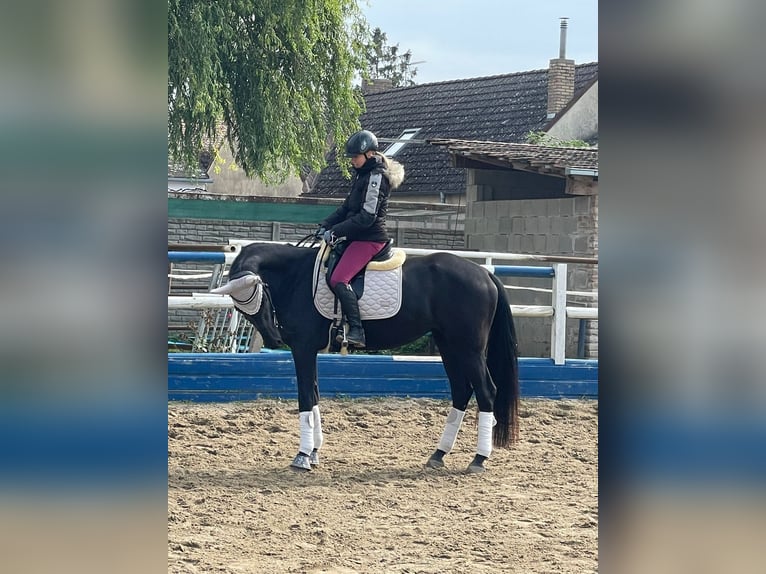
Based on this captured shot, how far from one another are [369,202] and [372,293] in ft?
1.91

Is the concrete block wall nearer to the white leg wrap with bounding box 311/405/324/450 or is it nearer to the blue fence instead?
the blue fence

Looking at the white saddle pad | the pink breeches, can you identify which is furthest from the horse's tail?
the pink breeches

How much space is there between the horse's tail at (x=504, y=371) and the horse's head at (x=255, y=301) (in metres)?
1.43

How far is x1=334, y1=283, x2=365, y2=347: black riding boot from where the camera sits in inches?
243

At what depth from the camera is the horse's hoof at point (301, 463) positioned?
6.06 meters

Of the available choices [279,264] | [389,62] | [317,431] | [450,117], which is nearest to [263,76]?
[279,264]

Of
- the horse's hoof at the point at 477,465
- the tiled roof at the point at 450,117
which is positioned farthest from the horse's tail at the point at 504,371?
the tiled roof at the point at 450,117

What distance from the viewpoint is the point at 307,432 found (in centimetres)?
612

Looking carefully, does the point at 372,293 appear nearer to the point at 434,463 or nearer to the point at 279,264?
the point at 279,264

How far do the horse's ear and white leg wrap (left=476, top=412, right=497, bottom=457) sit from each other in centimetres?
171

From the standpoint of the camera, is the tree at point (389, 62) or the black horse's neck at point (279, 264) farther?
the tree at point (389, 62)

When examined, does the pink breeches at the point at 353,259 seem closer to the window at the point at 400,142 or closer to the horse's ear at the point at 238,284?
the horse's ear at the point at 238,284
